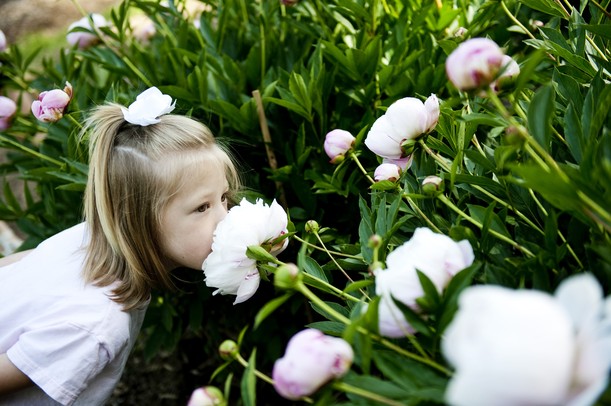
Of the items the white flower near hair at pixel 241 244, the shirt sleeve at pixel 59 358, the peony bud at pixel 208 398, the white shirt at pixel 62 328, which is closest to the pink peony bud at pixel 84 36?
the white shirt at pixel 62 328

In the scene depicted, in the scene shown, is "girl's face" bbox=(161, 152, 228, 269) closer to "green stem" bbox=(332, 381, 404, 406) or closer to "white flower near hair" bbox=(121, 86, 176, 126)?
"white flower near hair" bbox=(121, 86, 176, 126)

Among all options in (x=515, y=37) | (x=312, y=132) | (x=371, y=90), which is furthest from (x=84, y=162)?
(x=515, y=37)

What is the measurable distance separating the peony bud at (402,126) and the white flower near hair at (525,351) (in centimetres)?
48

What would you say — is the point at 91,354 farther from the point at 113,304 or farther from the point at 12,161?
the point at 12,161

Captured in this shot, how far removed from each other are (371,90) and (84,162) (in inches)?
29.3

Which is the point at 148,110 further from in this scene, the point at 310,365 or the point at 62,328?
the point at 310,365

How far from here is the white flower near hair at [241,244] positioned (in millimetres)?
958

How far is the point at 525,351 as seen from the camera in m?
0.44

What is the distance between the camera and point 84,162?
5.04 ft

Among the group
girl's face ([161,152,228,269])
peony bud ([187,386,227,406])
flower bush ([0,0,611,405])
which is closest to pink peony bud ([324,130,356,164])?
flower bush ([0,0,611,405])

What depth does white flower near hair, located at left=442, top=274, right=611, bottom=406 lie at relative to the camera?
44 cm

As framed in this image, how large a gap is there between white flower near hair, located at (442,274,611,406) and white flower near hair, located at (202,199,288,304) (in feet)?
→ 1.70

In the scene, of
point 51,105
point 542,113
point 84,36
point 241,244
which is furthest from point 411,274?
point 84,36

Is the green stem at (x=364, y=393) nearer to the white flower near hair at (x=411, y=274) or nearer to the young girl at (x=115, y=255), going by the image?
the white flower near hair at (x=411, y=274)
